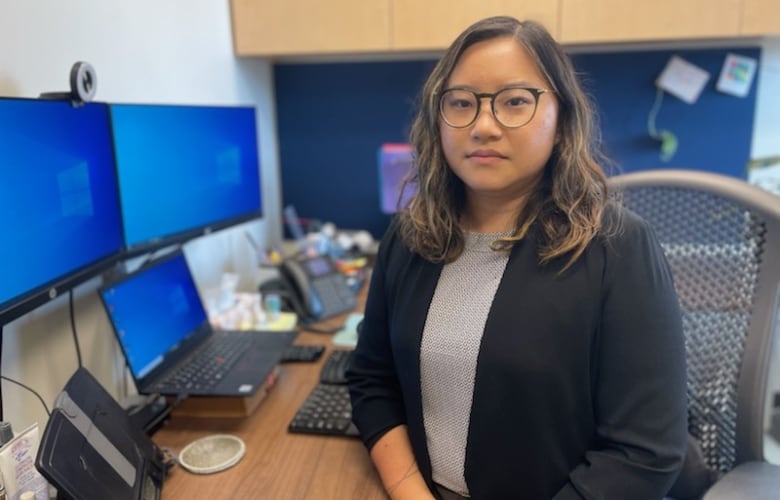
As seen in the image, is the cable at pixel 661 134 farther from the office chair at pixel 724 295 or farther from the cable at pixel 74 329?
the cable at pixel 74 329

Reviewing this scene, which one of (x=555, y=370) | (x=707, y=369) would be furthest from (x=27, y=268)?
(x=707, y=369)

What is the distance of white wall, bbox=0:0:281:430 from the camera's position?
1052 millimetres

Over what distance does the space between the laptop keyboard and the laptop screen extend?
5 centimetres

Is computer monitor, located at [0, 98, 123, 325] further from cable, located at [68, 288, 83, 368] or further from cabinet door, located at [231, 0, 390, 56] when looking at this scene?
cabinet door, located at [231, 0, 390, 56]

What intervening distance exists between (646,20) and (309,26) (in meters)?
1.13

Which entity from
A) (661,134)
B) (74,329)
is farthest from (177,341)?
(661,134)

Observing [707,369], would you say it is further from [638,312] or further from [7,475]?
[7,475]

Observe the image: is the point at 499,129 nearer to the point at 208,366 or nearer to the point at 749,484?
the point at 749,484

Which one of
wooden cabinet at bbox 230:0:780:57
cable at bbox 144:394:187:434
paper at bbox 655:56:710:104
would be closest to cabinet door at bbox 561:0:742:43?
wooden cabinet at bbox 230:0:780:57

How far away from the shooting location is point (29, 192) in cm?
94

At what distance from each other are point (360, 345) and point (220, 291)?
71 centimetres

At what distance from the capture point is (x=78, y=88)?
1053mm

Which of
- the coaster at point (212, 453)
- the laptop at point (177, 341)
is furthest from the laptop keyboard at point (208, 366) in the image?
the coaster at point (212, 453)

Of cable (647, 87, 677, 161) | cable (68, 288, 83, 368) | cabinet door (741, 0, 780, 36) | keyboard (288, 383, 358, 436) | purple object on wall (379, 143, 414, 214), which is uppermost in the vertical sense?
cabinet door (741, 0, 780, 36)
